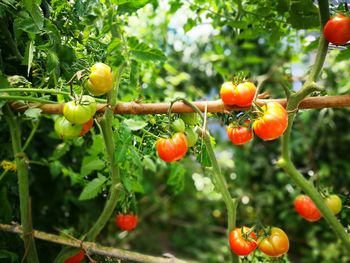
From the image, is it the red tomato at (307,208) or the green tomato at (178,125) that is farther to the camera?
the red tomato at (307,208)

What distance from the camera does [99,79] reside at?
2.95 feet

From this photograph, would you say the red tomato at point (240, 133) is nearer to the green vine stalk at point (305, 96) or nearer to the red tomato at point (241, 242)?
the green vine stalk at point (305, 96)

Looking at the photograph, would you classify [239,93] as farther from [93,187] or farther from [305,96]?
[93,187]

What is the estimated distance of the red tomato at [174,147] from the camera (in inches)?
37.4

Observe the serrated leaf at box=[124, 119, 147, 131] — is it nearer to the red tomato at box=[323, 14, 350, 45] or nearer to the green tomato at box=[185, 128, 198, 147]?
the green tomato at box=[185, 128, 198, 147]

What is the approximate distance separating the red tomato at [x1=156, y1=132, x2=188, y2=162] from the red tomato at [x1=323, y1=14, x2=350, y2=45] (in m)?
0.40

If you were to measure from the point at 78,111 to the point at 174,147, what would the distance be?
0.23m

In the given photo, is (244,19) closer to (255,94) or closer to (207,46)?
(255,94)

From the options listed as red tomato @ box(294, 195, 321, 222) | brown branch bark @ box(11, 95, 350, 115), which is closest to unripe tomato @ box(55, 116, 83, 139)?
brown branch bark @ box(11, 95, 350, 115)

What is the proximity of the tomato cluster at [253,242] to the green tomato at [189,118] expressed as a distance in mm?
300

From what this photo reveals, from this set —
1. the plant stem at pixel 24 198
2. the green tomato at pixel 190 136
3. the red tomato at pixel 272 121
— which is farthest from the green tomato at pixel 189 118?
the plant stem at pixel 24 198

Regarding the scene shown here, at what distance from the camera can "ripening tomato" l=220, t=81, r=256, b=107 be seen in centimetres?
95

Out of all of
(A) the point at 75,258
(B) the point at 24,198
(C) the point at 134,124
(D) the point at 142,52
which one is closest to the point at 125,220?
(A) the point at 75,258

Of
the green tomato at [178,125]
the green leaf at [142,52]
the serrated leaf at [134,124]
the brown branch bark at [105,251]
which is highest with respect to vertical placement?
the green leaf at [142,52]
